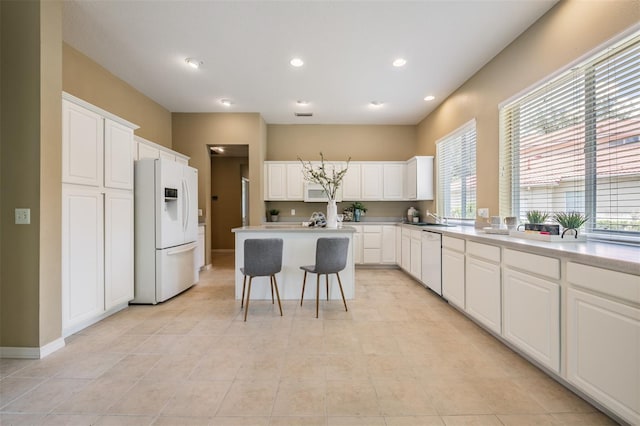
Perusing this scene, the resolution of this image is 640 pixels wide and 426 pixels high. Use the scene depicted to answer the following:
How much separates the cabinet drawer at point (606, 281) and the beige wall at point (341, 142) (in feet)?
15.5

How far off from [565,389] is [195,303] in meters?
3.59

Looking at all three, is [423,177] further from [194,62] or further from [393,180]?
[194,62]

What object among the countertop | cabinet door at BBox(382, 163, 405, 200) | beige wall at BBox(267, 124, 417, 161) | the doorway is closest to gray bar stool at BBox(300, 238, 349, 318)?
the countertop

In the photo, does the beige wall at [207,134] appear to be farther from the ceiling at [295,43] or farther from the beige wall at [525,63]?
the beige wall at [525,63]

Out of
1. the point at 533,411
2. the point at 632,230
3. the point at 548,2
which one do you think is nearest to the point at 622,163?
the point at 632,230

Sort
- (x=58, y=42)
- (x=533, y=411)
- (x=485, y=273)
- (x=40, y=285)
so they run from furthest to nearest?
(x=485, y=273)
(x=58, y=42)
(x=40, y=285)
(x=533, y=411)

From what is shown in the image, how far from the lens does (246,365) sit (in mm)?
2092

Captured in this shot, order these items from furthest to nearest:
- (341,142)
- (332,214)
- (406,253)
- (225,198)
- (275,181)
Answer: (225,198), (341,142), (275,181), (406,253), (332,214)

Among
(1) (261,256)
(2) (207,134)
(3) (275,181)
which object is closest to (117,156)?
(1) (261,256)

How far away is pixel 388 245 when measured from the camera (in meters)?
5.46

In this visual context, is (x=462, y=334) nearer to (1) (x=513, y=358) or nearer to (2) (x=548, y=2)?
(1) (x=513, y=358)

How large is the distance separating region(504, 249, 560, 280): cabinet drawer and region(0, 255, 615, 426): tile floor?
75cm

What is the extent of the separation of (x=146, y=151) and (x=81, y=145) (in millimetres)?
1449

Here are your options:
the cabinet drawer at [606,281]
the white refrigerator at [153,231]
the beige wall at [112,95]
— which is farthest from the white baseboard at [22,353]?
the cabinet drawer at [606,281]
